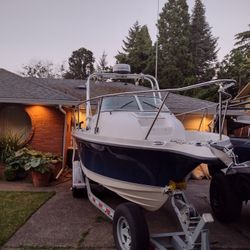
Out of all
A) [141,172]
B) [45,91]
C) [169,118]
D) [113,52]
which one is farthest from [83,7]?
[113,52]

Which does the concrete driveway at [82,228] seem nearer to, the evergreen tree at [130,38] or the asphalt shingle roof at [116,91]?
the asphalt shingle roof at [116,91]

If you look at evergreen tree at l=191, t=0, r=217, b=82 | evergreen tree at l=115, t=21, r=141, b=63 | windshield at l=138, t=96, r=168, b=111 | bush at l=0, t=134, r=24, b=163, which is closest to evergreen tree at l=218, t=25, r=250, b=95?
evergreen tree at l=191, t=0, r=217, b=82

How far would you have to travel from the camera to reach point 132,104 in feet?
20.2

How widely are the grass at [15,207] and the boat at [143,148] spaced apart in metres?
1.38

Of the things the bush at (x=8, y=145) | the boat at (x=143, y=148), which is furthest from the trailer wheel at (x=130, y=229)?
the bush at (x=8, y=145)

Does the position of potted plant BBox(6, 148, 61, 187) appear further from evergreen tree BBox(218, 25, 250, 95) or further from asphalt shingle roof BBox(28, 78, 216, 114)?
evergreen tree BBox(218, 25, 250, 95)

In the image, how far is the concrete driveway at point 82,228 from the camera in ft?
16.7

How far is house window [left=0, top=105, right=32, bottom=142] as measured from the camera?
10891mm

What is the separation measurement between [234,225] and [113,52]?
43.6m

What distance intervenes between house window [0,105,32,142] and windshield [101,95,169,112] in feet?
17.5

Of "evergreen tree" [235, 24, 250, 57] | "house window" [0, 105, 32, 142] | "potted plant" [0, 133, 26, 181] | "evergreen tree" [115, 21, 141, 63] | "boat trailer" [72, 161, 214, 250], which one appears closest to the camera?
"boat trailer" [72, 161, 214, 250]

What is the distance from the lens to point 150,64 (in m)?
31.9

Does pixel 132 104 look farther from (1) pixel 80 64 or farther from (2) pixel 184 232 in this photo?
(1) pixel 80 64

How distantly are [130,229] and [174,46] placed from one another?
33557 millimetres
